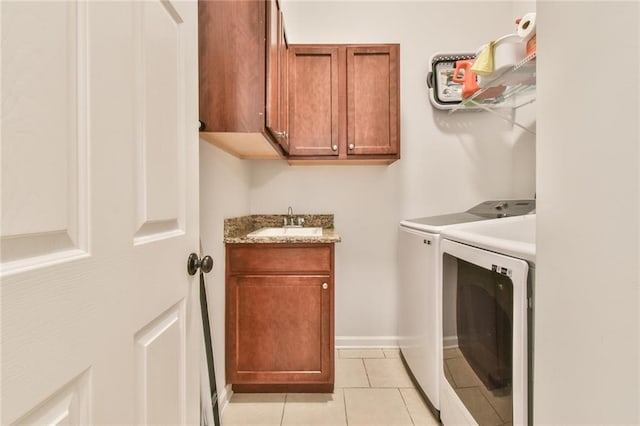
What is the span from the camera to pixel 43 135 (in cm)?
42

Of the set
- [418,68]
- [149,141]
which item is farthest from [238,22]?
[418,68]

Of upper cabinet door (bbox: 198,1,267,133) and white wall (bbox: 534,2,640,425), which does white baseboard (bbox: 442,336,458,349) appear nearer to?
white wall (bbox: 534,2,640,425)

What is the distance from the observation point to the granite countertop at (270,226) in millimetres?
1789

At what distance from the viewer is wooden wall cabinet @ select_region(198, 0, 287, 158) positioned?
4.46 ft

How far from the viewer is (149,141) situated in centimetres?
68

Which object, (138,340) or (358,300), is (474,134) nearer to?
(358,300)

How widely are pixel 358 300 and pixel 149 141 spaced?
Result: 213cm

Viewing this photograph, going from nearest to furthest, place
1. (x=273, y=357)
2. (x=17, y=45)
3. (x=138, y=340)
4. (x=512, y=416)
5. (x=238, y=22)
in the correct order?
(x=17, y=45)
(x=138, y=340)
(x=512, y=416)
(x=238, y=22)
(x=273, y=357)

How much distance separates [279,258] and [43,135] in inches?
57.0

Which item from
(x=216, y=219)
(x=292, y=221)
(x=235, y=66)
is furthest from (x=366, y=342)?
(x=235, y=66)

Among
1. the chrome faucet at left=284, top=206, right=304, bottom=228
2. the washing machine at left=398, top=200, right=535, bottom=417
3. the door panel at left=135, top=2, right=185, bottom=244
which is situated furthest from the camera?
the chrome faucet at left=284, top=206, right=304, bottom=228

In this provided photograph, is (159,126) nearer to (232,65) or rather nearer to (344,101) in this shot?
(232,65)

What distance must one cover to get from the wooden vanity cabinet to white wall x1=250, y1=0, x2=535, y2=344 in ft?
2.36

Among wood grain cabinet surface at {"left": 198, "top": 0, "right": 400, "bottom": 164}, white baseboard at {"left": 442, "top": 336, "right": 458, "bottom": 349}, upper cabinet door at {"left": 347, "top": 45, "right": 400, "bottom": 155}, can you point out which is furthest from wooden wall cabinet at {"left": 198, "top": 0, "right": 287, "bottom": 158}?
white baseboard at {"left": 442, "top": 336, "right": 458, "bottom": 349}
